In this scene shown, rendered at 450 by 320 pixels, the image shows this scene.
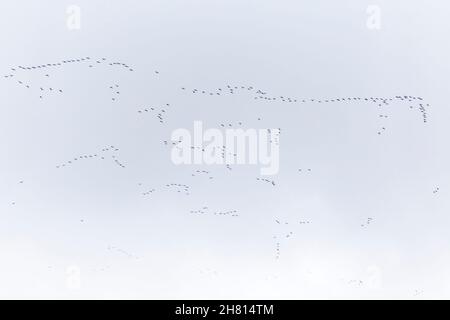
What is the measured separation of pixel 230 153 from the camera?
5.78m
